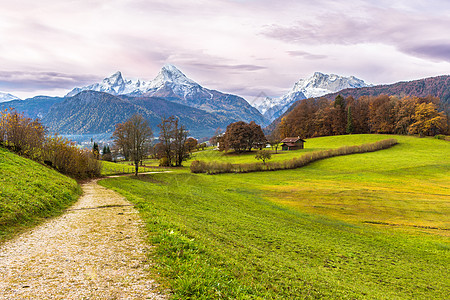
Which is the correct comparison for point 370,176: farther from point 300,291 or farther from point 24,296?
point 24,296

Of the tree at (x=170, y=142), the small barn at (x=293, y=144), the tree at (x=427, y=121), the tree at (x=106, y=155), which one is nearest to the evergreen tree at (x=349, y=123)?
the tree at (x=427, y=121)

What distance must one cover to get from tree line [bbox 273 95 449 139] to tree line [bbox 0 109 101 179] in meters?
113

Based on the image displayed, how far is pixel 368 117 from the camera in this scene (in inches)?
4621

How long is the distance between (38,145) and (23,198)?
18540 mm

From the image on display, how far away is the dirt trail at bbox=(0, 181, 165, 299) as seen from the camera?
5762mm

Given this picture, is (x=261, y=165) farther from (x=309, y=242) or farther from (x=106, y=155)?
(x=106, y=155)

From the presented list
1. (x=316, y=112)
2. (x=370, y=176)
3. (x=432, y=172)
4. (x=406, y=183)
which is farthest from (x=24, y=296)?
(x=316, y=112)

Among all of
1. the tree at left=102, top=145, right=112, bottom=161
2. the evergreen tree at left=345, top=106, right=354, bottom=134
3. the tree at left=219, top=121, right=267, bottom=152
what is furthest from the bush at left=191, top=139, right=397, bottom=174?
the tree at left=102, top=145, right=112, bottom=161

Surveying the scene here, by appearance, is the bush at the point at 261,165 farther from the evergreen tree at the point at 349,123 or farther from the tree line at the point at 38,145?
the evergreen tree at the point at 349,123

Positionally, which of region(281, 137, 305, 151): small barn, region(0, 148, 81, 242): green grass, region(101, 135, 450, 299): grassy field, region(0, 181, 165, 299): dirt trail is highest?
region(281, 137, 305, 151): small barn

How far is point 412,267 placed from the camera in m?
14.3

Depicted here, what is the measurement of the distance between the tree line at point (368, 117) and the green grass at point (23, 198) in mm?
120637

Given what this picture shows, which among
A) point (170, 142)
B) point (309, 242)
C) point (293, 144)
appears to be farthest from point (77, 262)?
point (293, 144)

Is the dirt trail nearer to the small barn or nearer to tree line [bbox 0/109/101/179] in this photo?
tree line [bbox 0/109/101/179]
